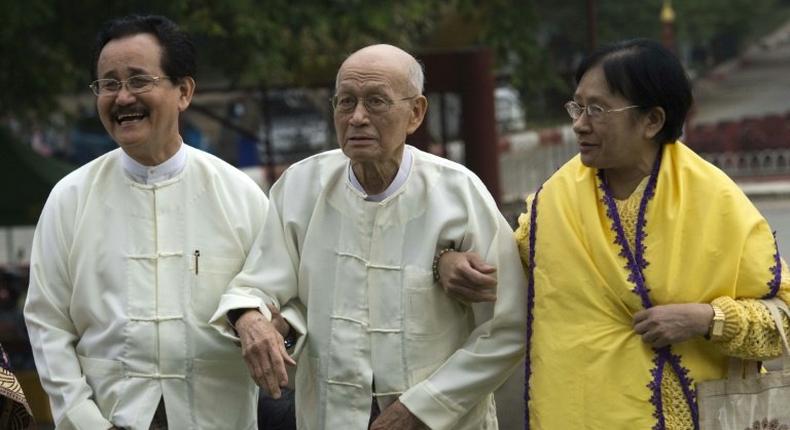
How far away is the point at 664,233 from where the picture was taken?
414cm

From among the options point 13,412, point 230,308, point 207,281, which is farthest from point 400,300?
point 13,412

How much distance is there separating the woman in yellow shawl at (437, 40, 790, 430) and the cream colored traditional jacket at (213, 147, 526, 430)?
14 centimetres

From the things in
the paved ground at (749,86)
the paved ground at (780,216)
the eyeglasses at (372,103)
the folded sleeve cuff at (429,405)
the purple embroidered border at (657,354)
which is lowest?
the paved ground at (749,86)

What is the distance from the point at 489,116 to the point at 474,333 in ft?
22.9

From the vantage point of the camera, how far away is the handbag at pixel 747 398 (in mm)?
4113

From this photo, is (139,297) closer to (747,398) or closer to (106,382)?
(106,382)

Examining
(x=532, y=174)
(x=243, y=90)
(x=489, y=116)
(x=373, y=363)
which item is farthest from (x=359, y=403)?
(x=532, y=174)

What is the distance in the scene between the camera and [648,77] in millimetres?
4152

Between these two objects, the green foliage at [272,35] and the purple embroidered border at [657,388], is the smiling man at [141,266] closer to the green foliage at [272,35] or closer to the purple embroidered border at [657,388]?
the purple embroidered border at [657,388]

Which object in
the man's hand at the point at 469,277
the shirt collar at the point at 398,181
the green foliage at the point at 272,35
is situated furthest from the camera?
the green foliage at the point at 272,35

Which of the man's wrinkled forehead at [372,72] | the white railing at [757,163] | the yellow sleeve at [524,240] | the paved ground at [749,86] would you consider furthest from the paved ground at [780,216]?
the paved ground at [749,86]

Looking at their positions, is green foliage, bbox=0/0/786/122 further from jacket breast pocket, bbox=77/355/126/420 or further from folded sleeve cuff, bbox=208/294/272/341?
folded sleeve cuff, bbox=208/294/272/341

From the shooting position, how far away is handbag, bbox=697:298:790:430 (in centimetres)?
411

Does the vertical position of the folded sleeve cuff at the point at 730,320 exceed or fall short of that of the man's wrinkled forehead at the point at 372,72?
it falls short
